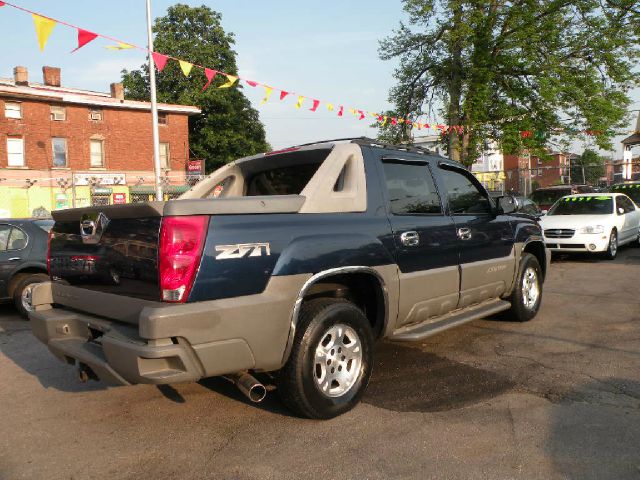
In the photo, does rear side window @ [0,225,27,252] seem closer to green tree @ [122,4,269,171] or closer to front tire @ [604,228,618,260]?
front tire @ [604,228,618,260]

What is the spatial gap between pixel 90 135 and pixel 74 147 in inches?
44.0

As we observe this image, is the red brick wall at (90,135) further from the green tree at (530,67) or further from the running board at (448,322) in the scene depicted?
the running board at (448,322)

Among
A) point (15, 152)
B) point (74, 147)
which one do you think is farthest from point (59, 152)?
point (15, 152)

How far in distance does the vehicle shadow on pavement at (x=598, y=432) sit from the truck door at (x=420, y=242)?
122 centimetres

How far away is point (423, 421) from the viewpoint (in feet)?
11.6

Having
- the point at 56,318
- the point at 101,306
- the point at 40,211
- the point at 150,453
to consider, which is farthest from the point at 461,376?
the point at 40,211

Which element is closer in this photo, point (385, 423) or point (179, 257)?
point (179, 257)

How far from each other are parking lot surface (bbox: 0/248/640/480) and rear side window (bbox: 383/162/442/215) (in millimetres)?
1375

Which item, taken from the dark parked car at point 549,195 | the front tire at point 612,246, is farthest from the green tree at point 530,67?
the front tire at point 612,246

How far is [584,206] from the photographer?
12875 millimetres

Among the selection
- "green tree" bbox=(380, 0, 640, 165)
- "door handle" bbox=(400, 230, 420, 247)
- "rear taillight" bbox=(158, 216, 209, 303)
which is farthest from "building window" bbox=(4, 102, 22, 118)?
"rear taillight" bbox=(158, 216, 209, 303)

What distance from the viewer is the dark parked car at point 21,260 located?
24.0 feet

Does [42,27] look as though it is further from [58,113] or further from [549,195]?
[58,113]

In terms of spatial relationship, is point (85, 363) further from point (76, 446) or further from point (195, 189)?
point (195, 189)
